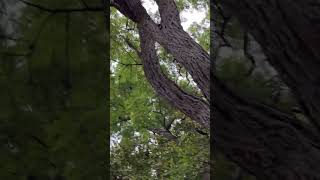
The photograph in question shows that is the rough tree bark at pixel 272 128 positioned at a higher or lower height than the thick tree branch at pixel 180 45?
lower

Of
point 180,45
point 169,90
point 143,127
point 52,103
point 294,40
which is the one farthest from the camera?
point 143,127

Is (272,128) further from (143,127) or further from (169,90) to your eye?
(143,127)

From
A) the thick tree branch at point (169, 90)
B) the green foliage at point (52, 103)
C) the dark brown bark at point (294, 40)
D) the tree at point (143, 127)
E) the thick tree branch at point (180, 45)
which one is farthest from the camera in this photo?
the tree at point (143, 127)

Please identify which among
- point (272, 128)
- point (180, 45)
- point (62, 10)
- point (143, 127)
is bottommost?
point (143, 127)

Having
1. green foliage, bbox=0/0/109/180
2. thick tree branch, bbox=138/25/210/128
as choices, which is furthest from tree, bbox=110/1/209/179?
green foliage, bbox=0/0/109/180

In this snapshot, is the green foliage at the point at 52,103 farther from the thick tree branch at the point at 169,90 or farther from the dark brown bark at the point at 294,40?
the thick tree branch at the point at 169,90

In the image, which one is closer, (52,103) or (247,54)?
(247,54)

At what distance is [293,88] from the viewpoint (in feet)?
6.06

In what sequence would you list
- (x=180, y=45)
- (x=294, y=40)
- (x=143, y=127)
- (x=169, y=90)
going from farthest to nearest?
(x=143, y=127), (x=169, y=90), (x=180, y=45), (x=294, y=40)

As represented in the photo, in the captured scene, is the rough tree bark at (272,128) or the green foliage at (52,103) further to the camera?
the green foliage at (52,103)

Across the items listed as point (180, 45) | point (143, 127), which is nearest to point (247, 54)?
point (180, 45)

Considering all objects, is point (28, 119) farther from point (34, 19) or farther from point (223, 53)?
point (223, 53)

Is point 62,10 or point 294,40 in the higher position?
point 62,10

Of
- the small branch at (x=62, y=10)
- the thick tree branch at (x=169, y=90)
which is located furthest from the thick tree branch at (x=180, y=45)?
the small branch at (x=62, y=10)
